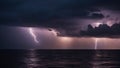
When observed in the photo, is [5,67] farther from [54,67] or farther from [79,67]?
[79,67]

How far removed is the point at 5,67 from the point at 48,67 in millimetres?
Answer: 17061

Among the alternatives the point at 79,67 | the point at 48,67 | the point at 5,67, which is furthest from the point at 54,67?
the point at 5,67

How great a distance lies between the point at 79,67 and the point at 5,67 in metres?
28.1

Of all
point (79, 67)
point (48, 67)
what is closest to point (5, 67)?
point (48, 67)

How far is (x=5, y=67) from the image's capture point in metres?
113

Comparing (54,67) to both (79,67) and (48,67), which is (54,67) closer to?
(48,67)

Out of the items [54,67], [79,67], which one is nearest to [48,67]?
[54,67]

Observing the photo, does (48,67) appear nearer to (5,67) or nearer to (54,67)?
(54,67)

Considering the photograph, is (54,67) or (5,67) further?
(54,67)

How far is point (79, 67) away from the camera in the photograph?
117 m

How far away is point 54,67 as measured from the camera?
120 m

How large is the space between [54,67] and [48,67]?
2527 mm

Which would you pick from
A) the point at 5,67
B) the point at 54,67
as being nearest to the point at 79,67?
→ the point at 54,67

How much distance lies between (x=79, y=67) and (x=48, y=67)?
40.5 feet
